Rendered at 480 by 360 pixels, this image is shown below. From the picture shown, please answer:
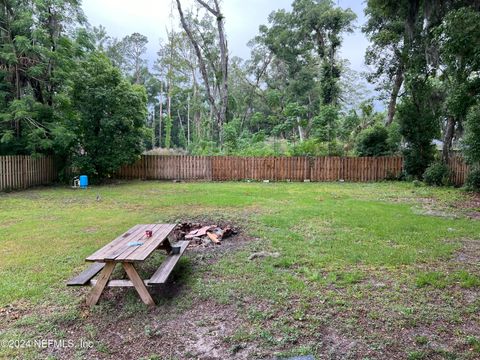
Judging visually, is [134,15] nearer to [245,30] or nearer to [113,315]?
[245,30]

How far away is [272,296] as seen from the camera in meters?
3.07

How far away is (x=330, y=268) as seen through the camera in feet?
12.3

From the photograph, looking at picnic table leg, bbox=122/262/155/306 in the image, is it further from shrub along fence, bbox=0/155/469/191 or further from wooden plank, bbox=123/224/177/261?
shrub along fence, bbox=0/155/469/191

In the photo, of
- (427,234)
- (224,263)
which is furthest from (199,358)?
(427,234)

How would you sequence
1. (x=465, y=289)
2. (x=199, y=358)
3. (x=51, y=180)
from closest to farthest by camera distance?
(x=199, y=358) → (x=465, y=289) → (x=51, y=180)

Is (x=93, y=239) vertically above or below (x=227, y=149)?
below

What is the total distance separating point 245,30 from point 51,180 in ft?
66.7

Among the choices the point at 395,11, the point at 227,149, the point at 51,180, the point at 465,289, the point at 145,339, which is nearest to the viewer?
the point at 145,339

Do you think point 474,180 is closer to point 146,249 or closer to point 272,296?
point 272,296

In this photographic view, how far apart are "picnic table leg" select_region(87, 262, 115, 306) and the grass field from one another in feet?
0.31

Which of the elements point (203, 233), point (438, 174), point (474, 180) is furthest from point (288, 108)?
point (203, 233)

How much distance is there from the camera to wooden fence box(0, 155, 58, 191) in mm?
10688

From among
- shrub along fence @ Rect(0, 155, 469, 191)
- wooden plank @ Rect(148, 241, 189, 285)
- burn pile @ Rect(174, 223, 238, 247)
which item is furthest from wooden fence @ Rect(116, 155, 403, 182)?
wooden plank @ Rect(148, 241, 189, 285)

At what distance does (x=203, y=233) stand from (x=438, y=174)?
1069cm
